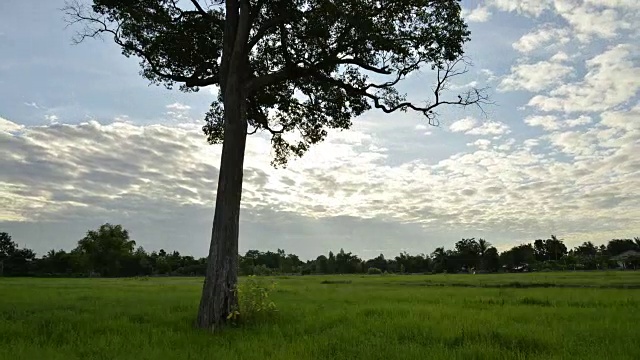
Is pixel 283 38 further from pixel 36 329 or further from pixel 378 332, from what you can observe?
pixel 36 329

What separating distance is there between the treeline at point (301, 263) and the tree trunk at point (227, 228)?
242ft

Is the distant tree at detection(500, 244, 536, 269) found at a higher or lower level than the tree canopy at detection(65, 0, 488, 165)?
higher

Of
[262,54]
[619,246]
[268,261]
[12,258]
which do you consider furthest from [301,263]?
[262,54]

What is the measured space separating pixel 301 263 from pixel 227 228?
126 meters

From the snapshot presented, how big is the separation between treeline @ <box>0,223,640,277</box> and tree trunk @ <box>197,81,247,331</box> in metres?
73.7

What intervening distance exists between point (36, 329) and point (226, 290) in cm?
451

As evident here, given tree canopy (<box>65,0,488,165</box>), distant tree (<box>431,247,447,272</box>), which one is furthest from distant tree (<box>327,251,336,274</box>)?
tree canopy (<box>65,0,488,165</box>)

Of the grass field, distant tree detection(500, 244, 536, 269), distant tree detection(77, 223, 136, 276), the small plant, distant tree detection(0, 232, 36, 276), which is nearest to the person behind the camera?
the grass field

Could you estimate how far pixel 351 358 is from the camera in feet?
27.6

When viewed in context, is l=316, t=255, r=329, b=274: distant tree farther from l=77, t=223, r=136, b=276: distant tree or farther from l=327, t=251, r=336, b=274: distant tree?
l=77, t=223, r=136, b=276: distant tree

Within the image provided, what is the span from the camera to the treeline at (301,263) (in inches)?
3826

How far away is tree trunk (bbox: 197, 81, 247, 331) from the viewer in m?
12.3

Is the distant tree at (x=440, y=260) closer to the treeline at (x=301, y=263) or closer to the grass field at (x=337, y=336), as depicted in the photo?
the treeline at (x=301, y=263)

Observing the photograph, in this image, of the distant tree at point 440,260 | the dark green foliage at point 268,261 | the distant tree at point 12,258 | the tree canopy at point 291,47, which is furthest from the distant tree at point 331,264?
the tree canopy at point 291,47
